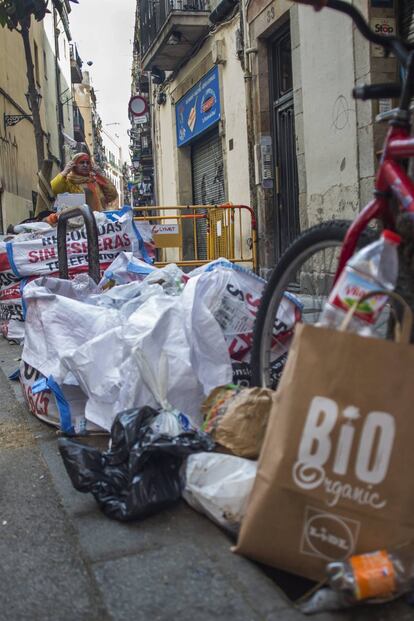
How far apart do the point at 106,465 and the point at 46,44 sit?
84.5 feet

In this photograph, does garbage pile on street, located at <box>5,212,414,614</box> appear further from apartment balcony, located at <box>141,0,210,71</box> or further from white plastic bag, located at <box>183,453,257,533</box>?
apartment balcony, located at <box>141,0,210,71</box>

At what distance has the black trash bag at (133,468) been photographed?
1975 mm

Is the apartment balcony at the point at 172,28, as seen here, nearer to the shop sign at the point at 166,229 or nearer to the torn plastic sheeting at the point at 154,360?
the shop sign at the point at 166,229

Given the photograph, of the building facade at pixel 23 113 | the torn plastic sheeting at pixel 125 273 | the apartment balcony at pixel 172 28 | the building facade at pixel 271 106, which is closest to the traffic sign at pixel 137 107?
the building facade at pixel 271 106

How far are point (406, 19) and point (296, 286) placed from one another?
4.37 m

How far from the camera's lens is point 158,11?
12453 mm

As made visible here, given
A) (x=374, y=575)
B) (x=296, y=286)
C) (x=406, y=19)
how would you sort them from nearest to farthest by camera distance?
1. (x=374, y=575)
2. (x=296, y=286)
3. (x=406, y=19)

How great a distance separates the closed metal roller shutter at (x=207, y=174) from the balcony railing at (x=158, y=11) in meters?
2.06

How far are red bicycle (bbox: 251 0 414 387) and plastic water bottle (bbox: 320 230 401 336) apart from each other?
157mm

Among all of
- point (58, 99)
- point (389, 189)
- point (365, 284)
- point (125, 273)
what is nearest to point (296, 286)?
point (389, 189)

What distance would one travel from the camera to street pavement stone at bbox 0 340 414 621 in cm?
150

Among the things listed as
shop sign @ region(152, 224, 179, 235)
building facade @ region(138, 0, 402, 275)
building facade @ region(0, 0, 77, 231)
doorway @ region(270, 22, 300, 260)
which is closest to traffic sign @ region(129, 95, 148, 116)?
building facade @ region(138, 0, 402, 275)

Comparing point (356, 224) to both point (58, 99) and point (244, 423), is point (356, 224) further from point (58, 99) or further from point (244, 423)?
point (58, 99)

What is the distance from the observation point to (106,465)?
2.11m
